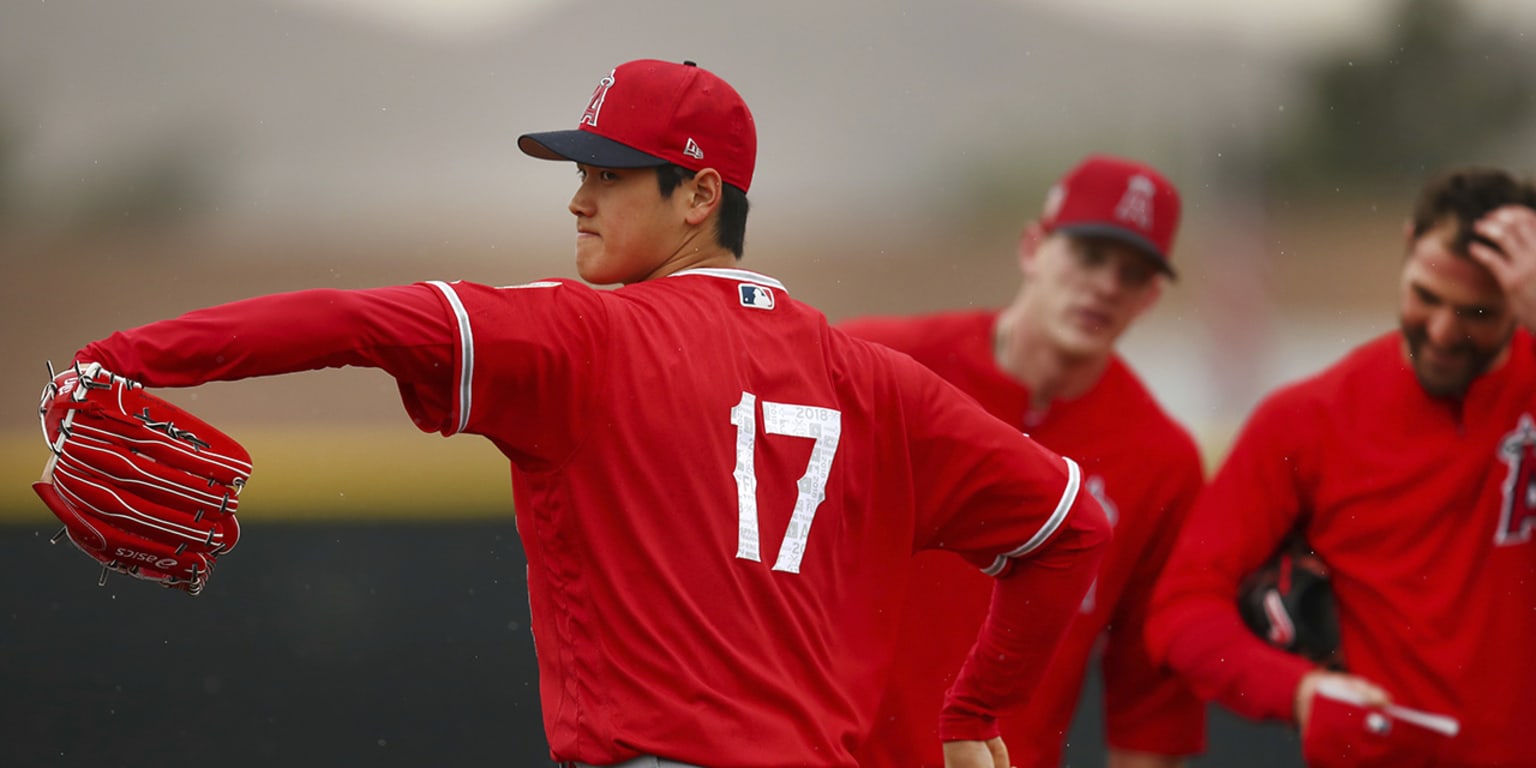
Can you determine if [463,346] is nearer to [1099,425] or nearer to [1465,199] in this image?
[1099,425]

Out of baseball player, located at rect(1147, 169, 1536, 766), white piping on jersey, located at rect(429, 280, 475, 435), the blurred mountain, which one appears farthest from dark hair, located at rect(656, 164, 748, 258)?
the blurred mountain

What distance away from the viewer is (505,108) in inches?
774

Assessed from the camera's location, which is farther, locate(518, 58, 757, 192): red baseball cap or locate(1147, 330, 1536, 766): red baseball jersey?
locate(1147, 330, 1536, 766): red baseball jersey

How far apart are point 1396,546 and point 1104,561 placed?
2.18 ft

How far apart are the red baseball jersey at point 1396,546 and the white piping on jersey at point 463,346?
6.93ft

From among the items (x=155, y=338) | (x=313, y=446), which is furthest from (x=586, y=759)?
(x=313, y=446)

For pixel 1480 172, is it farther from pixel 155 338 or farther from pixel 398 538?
pixel 398 538

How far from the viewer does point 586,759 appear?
→ 7.50 ft

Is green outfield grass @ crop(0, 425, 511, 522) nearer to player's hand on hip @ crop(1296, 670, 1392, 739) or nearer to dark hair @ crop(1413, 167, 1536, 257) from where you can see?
player's hand on hip @ crop(1296, 670, 1392, 739)

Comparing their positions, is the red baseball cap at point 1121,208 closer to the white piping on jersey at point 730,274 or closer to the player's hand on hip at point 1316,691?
the player's hand on hip at point 1316,691

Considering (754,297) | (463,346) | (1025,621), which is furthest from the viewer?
(1025,621)

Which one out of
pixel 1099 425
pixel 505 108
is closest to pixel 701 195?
pixel 1099 425

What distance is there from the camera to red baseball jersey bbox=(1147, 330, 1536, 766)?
364cm

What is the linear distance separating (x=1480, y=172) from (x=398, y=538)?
3.53 metres
